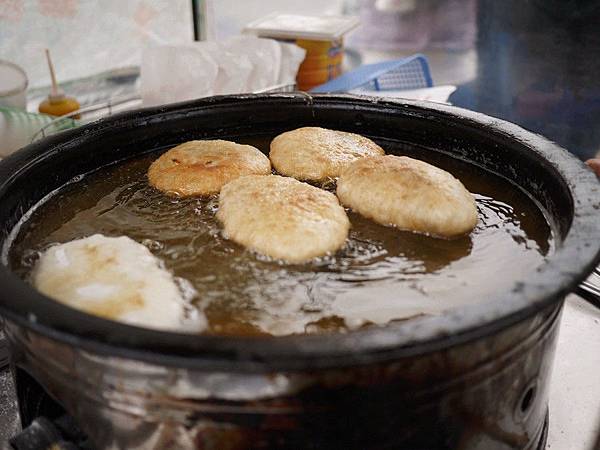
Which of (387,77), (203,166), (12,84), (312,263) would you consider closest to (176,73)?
(12,84)

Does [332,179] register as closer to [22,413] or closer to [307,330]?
[307,330]

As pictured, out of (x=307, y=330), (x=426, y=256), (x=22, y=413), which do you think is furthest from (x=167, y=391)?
(x=426, y=256)

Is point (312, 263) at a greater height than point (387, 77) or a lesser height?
greater

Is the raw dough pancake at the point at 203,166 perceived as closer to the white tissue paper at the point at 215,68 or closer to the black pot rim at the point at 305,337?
the black pot rim at the point at 305,337

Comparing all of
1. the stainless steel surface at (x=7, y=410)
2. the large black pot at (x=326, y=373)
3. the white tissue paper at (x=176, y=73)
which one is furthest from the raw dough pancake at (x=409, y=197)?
the white tissue paper at (x=176, y=73)

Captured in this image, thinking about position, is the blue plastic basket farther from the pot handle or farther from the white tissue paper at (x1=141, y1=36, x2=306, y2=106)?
the pot handle

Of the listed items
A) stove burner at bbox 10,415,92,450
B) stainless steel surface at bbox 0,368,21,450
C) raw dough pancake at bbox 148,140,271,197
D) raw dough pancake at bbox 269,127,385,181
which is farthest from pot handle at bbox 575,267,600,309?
stainless steel surface at bbox 0,368,21,450

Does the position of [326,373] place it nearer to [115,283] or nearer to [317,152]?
[115,283]
